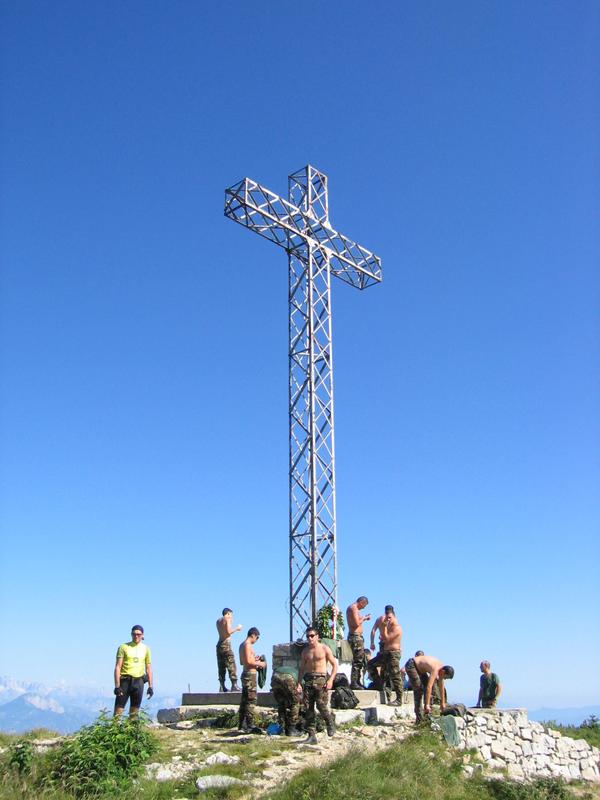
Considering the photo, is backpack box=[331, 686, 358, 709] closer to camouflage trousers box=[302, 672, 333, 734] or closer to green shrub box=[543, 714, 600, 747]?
camouflage trousers box=[302, 672, 333, 734]

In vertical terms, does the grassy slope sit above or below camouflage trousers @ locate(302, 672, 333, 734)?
below

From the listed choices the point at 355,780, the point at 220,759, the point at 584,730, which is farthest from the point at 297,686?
the point at 584,730

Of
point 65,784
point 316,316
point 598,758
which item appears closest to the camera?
point 65,784

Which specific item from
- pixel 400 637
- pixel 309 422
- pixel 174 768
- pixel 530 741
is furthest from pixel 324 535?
pixel 174 768

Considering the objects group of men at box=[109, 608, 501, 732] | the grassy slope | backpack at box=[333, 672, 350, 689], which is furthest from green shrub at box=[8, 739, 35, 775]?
backpack at box=[333, 672, 350, 689]

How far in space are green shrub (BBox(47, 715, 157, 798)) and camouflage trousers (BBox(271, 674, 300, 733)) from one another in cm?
204

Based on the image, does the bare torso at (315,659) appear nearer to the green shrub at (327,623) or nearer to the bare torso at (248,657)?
the bare torso at (248,657)

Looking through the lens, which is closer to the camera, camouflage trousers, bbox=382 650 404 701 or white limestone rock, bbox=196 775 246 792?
white limestone rock, bbox=196 775 246 792

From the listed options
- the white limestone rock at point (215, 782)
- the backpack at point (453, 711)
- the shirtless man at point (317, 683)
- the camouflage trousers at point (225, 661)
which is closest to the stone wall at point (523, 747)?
the backpack at point (453, 711)

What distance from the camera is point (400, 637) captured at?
46.9 feet

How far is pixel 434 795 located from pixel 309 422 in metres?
10.8

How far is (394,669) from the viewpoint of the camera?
14367mm

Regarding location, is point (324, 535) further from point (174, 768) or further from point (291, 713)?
point (174, 768)

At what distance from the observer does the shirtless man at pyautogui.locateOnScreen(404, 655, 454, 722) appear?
13141 millimetres
